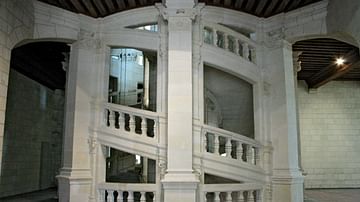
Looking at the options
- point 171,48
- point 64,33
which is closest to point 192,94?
point 171,48

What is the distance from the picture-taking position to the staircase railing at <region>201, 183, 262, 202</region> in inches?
199

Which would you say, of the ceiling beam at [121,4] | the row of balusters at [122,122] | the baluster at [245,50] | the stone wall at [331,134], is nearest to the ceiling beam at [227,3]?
the baluster at [245,50]

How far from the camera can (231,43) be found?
244 inches

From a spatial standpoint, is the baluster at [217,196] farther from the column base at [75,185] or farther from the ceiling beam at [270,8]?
the ceiling beam at [270,8]

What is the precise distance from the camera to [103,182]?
212 inches

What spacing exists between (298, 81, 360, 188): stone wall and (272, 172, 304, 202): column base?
493 centimetres

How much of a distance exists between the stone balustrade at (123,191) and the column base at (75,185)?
212 millimetres

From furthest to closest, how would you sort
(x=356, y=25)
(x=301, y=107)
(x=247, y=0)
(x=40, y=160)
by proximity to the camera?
(x=301, y=107)
(x=40, y=160)
(x=247, y=0)
(x=356, y=25)

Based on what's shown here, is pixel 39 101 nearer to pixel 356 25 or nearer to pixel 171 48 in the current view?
A: pixel 171 48

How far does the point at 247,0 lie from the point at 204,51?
110 cm

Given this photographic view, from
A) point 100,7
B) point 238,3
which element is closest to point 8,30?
point 100,7

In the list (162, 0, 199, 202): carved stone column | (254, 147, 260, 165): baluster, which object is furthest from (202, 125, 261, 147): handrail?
(162, 0, 199, 202): carved stone column

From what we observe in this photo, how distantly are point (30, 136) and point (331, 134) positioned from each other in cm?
862

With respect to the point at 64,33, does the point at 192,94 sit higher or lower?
lower
